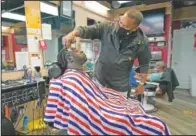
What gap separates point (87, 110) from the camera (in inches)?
25.8

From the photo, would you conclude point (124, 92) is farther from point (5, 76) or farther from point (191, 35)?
point (5, 76)

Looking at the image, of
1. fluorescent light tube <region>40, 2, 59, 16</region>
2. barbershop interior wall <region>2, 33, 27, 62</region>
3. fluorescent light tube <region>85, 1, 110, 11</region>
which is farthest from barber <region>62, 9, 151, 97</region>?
fluorescent light tube <region>40, 2, 59, 16</region>

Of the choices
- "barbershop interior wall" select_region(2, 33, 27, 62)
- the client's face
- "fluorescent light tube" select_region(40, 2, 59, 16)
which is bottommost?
the client's face

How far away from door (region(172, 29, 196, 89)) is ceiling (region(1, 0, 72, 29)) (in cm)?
186

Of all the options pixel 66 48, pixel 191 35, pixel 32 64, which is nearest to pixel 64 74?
pixel 66 48

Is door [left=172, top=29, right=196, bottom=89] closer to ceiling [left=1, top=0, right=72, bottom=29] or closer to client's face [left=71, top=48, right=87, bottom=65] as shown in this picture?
client's face [left=71, top=48, right=87, bottom=65]

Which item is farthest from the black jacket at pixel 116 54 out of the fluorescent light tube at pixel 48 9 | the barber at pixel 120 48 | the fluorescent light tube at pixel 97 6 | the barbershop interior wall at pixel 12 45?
the fluorescent light tube at pixel 48 9

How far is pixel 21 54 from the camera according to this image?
2.36 meters

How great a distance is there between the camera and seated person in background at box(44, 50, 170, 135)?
603 mm

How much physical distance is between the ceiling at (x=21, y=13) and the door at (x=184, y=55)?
1.86 m

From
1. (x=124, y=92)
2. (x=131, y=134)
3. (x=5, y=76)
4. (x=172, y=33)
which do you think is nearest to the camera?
(x=131, y=134)

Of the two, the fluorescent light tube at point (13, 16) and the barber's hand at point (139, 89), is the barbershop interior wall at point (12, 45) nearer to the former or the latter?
the fluorescent light tube at point (13, 16)

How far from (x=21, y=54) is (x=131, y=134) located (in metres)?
2.09

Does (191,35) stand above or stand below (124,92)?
above
